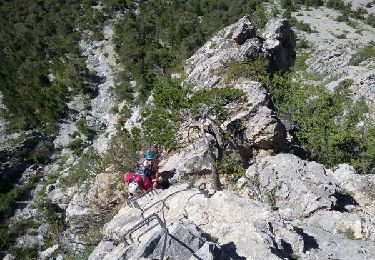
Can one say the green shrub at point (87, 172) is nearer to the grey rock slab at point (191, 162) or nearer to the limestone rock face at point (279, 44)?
the grey rock slab at point (191, 162)

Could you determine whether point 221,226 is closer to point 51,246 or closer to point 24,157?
point 51,246

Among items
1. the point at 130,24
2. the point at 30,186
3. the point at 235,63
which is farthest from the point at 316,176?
the point at 130,24

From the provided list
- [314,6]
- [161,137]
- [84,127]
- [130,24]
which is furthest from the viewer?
[314,6]

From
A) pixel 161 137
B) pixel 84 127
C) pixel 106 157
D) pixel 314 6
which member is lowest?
pixel 314 6

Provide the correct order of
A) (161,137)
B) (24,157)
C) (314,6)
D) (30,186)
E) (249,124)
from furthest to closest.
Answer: (314,6) → (24,157) → (30,186) → (249,124) → (161,137)

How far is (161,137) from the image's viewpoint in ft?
65.8

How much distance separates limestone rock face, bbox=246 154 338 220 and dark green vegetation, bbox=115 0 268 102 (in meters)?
27.1

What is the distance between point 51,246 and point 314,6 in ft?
197

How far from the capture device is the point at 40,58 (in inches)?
2188

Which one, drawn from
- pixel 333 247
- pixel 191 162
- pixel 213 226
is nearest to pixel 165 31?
pixel 191 162

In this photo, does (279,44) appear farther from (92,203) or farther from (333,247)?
(333,247)

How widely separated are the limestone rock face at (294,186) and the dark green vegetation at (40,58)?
1192 inches

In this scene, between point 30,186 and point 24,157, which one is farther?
point 24,157

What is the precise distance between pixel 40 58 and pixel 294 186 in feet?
150
